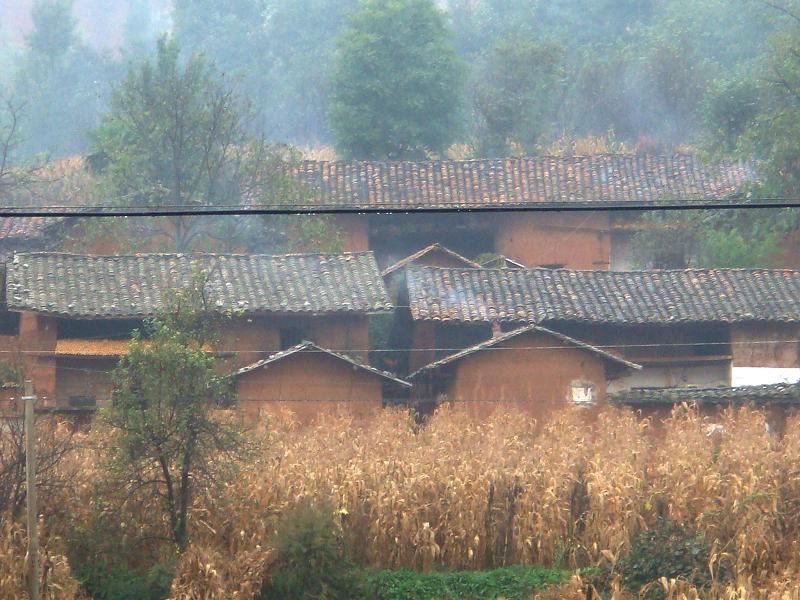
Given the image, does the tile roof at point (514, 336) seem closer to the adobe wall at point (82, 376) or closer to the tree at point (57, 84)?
the adobe wall at point (82, 376)

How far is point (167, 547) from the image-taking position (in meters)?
12.2

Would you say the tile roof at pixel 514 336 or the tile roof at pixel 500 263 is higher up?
the tile roof at pixel 500 263

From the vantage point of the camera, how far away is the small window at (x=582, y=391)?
18.9 metres

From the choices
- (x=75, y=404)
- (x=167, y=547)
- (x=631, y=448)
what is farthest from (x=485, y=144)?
(x=167, y=547)

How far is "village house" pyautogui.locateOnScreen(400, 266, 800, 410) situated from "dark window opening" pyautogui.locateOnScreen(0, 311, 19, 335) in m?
7.22

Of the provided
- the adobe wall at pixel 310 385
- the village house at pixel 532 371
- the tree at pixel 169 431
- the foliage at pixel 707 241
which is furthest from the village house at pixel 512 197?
the tree at pixel 169 431

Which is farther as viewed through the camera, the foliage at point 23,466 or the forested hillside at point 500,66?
the forested hillside at point 500,66

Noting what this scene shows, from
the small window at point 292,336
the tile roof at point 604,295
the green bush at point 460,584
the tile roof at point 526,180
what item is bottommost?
the green bush at point 460,584

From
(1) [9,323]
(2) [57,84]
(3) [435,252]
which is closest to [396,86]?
(3) [435,252]

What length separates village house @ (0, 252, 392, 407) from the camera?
19.9 meters

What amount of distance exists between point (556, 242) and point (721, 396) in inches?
441

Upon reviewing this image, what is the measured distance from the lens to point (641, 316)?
2111 centimetres

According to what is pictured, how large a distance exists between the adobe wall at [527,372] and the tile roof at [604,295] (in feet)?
5.28

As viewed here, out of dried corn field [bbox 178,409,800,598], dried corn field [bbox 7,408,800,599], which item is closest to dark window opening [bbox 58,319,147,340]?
dried corn field [bbox 7,408,800,599]
